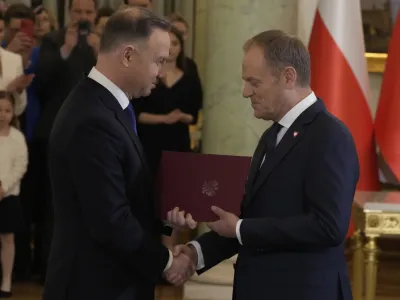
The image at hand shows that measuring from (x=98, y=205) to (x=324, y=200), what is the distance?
674 millimetres

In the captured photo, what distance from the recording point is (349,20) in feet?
17.9

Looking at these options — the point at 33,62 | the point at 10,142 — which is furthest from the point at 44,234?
the point at 33,62

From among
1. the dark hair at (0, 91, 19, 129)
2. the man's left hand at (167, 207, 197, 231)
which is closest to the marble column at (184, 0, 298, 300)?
the dark hair at (0, 91, 19, 129)

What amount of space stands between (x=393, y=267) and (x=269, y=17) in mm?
3007

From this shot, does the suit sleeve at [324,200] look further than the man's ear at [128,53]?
No

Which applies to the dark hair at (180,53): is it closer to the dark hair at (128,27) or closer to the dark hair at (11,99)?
the dark hair at (11,99)

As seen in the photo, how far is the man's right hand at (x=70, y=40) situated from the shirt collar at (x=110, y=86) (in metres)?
2.98

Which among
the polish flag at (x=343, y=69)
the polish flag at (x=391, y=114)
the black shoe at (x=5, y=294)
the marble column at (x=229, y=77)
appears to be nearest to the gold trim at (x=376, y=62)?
the polish flag at (x=391, y=114)

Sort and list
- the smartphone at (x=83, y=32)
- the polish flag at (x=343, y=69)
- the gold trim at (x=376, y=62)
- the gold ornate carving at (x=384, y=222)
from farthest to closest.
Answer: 1. the gold trim at (x=376, y=62)
2. the smartphone at (x=83, y=32)
3. the polish flag at (x=343, y=69)
4. the gold ornate carving at (x=384, y=222)

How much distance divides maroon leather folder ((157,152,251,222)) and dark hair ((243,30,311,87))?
0.34 metres

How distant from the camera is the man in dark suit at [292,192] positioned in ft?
8.29

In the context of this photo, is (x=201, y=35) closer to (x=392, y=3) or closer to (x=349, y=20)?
(x=392, y=3)

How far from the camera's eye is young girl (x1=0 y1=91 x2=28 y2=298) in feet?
18.5

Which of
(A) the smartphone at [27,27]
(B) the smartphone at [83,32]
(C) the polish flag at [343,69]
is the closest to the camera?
(C) the polish flag at [343,69]
